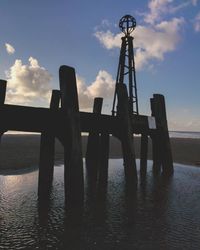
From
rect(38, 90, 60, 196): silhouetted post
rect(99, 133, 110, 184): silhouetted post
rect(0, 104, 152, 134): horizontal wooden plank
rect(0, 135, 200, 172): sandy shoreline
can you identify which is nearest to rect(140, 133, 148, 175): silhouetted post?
rect(99, 133, 110, 184): silhouetted post

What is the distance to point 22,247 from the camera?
4.70 m

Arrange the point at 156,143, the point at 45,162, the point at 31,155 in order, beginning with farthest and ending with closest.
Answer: the point at 31,155
the point at 156,143
the point at 45,162

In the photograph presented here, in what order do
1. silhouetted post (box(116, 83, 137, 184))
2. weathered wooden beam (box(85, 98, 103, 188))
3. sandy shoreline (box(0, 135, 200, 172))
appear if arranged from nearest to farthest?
silhouetted post (box(116, 83, 137, 184)) → weathered wooden beam (box(85, 98, 103, 188)) → sandy shoreline (box(0, 135, 200, 172))

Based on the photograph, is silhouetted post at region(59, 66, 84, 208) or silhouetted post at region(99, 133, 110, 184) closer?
silhouetted post at region(59, 66, 84, 208)

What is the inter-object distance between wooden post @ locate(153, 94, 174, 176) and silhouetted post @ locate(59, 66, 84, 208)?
5.75 metres

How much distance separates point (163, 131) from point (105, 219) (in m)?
6.40

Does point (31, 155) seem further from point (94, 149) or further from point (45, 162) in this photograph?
point (45, 162)

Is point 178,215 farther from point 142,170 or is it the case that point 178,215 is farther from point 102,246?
point 142,170

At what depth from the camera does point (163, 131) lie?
1188 cm

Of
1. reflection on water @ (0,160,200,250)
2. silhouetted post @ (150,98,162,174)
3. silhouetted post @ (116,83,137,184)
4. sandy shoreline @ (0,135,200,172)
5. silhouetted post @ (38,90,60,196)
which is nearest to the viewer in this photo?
reflection on water @ (0,160,200,250)

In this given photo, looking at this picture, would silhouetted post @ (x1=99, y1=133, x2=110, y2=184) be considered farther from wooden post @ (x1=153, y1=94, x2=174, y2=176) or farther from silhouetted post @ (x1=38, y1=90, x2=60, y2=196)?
wooden post @ (x1=153, y1=94, x2=174, y2=176)

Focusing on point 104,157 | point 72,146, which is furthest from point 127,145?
point 72,146

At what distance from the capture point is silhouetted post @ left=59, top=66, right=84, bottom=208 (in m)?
6.51

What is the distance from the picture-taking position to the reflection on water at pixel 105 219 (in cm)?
499
